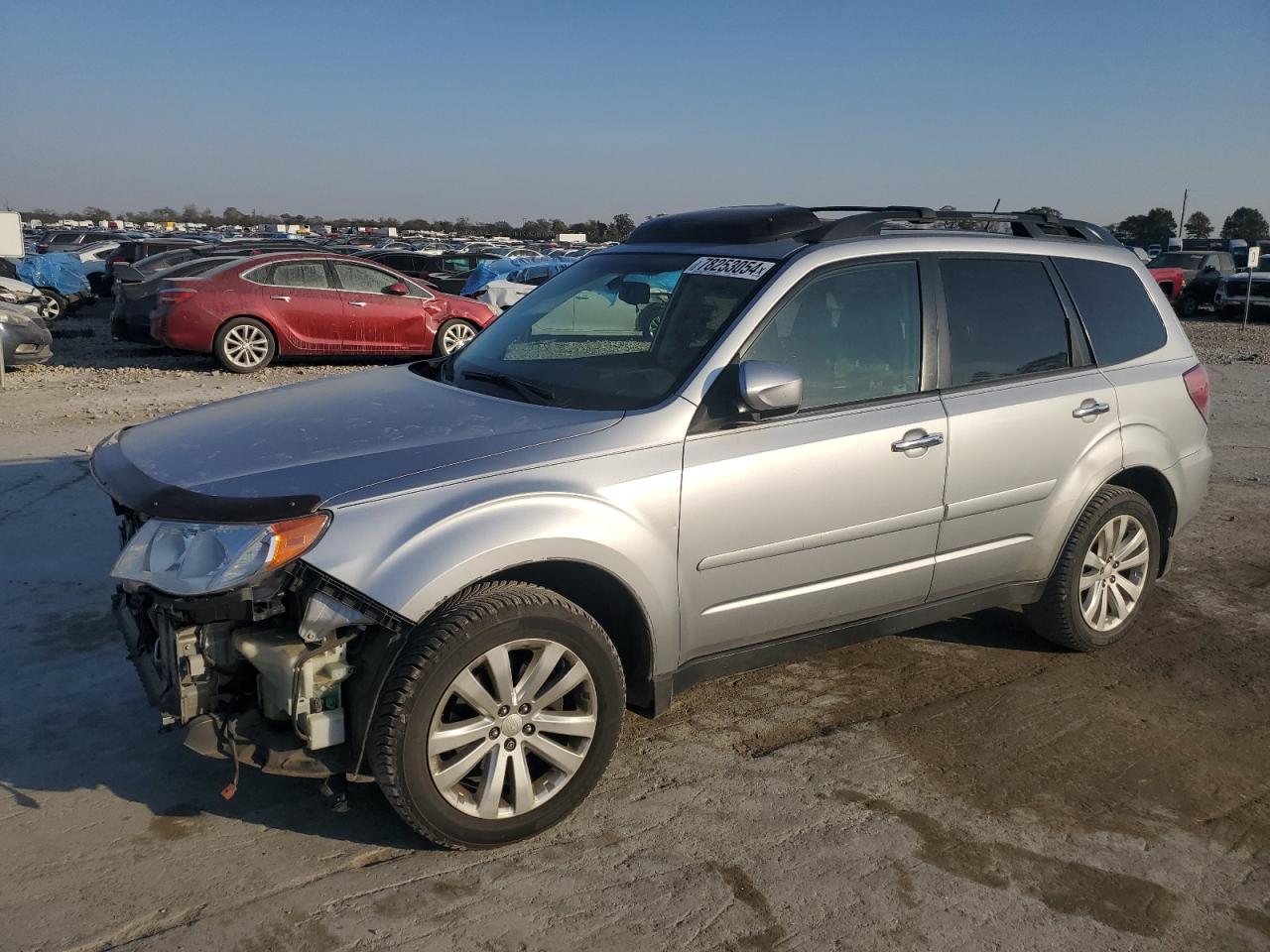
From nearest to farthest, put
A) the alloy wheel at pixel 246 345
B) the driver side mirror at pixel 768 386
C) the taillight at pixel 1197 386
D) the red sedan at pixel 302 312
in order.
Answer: the driver side mirror at pixel 768 386 → the taillight at pixel 1197 386 → the red sedan at pixel 302 312 → the alloy wheel at pixel 246 345

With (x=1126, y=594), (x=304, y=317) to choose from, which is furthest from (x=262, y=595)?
(x=304, y=317)

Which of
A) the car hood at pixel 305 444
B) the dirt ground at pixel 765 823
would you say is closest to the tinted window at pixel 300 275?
the dirt ground at pixel 765 823

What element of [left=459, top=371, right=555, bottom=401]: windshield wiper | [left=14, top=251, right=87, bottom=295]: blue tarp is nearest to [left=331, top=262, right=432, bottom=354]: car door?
[left=14, top=251, right=87, bottom=295]: blue tarp

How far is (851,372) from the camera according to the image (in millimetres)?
4035

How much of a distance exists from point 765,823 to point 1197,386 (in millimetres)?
3252

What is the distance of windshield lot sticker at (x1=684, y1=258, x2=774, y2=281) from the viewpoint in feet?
13.0

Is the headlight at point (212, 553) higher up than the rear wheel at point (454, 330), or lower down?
higher up

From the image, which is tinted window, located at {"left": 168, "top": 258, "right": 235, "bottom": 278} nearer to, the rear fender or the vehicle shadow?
the vehicle shadow

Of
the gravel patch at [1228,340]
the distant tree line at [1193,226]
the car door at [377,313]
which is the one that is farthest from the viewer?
the distant tree line at [1193,226]

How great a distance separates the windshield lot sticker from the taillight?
2.45 metres

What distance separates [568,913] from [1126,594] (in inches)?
131

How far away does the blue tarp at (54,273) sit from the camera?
20.9 metres

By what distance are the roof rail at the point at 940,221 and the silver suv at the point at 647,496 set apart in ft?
0.09

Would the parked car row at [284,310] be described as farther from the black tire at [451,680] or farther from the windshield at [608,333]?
the black tire at [451,680]
